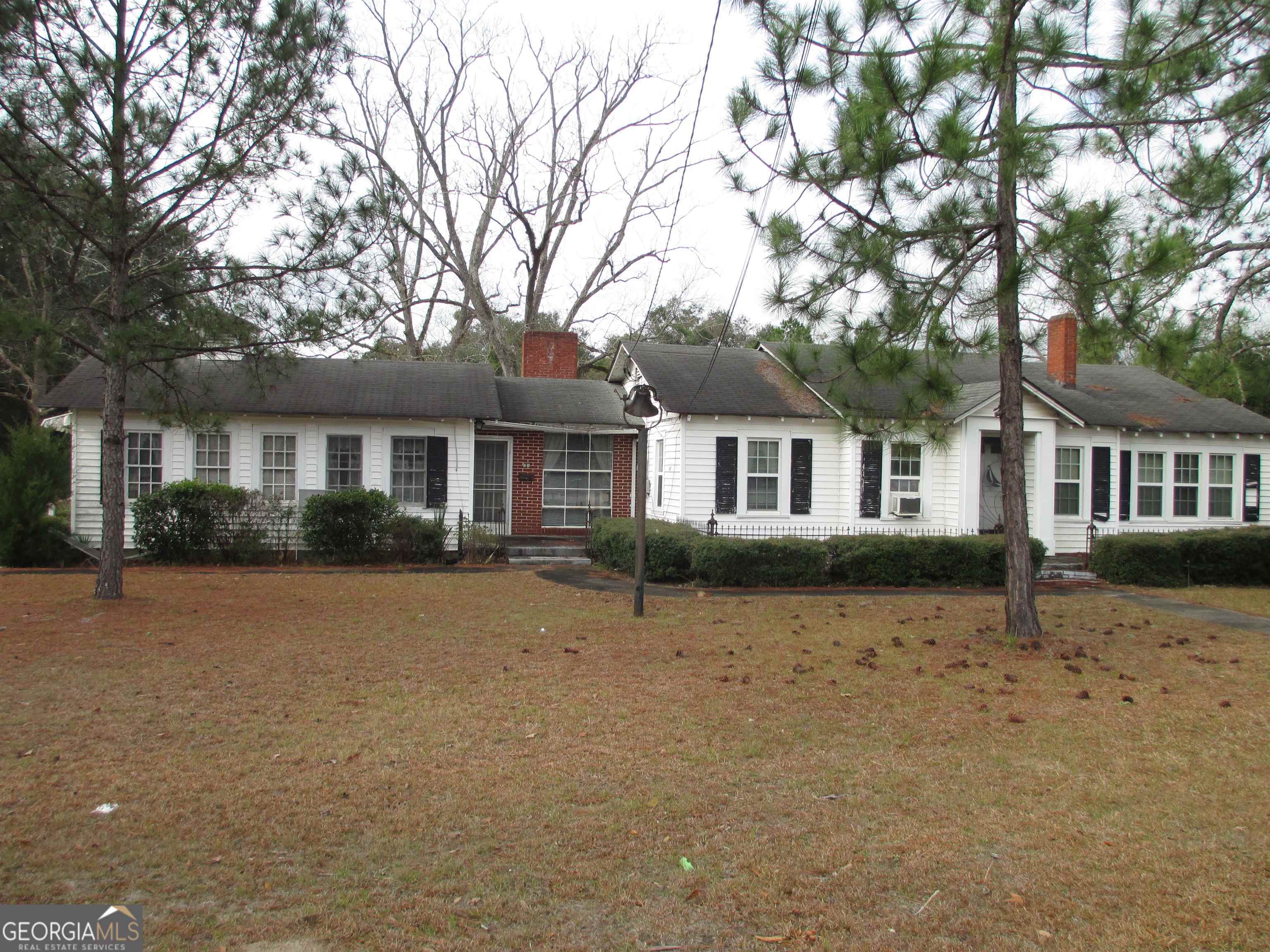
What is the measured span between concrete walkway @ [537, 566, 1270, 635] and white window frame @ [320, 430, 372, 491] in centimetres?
491

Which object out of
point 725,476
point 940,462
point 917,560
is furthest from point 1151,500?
point 725,476

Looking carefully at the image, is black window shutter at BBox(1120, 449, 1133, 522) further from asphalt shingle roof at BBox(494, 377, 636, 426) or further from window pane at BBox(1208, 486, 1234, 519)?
asphalt shingle roof at BBox(494, 377, 636, 426)

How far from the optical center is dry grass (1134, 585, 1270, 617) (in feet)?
41.3

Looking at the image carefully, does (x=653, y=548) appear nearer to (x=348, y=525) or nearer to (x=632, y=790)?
(x=348, y=525)

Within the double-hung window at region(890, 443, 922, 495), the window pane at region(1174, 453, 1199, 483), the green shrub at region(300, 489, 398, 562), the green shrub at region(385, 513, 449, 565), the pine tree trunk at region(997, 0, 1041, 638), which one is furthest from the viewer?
the window pane at region(1174, 453, 1199, 483)

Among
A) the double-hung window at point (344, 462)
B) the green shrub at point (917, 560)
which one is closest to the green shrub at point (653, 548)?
the green shrub at point (917, 560)

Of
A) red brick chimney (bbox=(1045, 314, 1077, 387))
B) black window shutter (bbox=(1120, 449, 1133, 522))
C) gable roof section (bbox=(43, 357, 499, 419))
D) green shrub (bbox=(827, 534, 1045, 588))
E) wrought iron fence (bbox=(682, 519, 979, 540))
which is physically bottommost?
green shrub (bbox=(827, 534, 1045, 588))

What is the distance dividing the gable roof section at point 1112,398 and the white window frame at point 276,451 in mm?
9316

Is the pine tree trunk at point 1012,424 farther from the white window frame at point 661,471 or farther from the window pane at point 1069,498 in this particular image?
the white window frame at point 661,471

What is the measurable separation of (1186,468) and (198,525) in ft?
67.0

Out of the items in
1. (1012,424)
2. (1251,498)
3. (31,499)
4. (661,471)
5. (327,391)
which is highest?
(327,391)

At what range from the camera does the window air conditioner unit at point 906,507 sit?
1819cm

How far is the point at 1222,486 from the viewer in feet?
65.6

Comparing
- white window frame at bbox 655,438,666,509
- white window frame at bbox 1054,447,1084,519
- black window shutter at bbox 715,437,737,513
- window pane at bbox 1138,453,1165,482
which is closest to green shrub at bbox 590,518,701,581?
black window shutter at bbox 715,437,737,513
